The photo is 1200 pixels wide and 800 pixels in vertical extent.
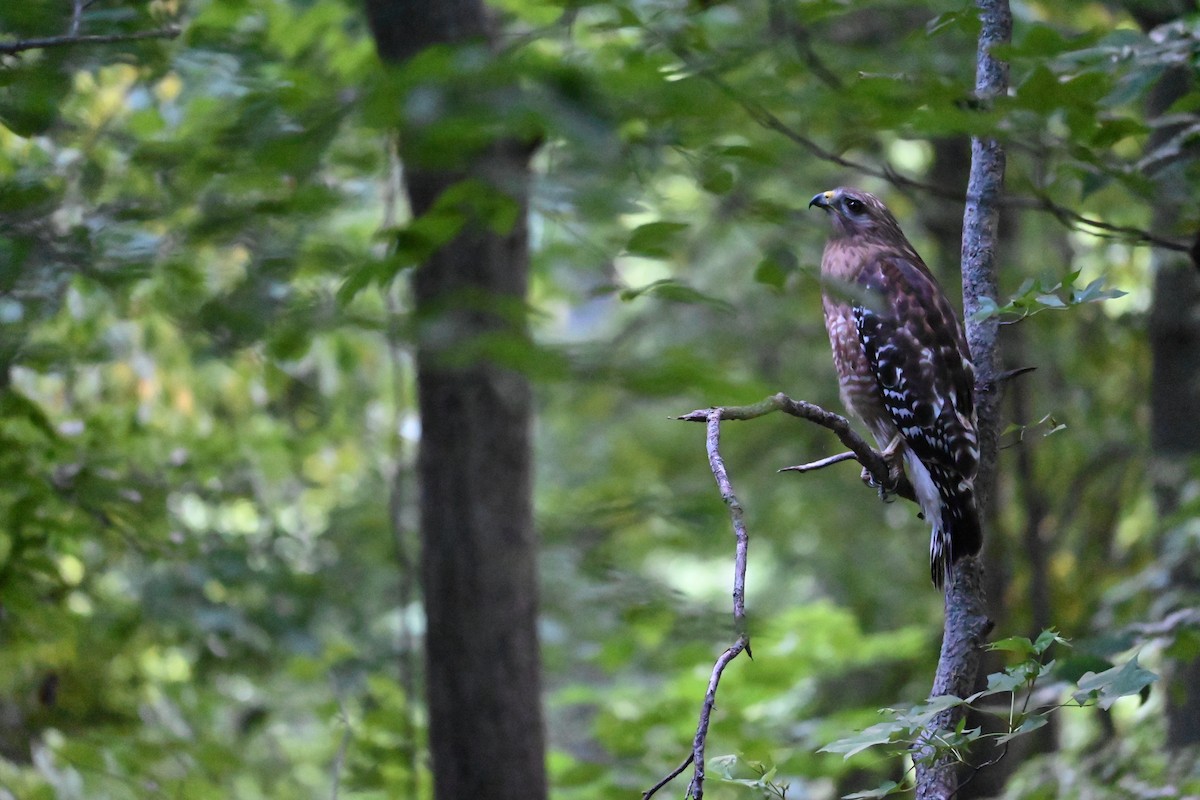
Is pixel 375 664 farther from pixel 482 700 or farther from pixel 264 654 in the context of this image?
pixel 482 700

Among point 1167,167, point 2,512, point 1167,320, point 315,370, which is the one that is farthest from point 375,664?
point 1167,320

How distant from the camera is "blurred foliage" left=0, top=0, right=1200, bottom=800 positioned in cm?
188

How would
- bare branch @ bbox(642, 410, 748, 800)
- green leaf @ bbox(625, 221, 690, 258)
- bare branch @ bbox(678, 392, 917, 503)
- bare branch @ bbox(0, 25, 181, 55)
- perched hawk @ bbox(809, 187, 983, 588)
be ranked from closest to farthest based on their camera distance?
bare branch @ bbox(642, 410, 748, 800) → bare branch @ bbox(678, 392, 917, 503) → bare branch @ bbox(0, 25, 181, 55) → green leaf @ bbox(625, 221, 690, 258) → perched hawk @ bbox(809, 187, 983, 588)

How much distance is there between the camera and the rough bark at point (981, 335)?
183cm

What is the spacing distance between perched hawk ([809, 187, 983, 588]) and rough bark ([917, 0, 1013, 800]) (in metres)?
0.66

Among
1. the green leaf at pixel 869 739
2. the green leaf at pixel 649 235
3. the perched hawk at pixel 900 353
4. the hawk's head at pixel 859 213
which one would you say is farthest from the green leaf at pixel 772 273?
the hawk's head at pixel 859 213

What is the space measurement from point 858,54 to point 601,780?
275 cm

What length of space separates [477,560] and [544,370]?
1.89 meters

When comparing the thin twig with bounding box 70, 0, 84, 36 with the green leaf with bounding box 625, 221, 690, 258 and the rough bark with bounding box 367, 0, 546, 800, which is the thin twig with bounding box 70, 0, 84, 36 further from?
the rough bark with bounding box 367, 0, 546, 800

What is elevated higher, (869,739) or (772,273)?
→ (772,273)

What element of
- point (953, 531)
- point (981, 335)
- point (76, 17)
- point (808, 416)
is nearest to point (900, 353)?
point (953, 531)

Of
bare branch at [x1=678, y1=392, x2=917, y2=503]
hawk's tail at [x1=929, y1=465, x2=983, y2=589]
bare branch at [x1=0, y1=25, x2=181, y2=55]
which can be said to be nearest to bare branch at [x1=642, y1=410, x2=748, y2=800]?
bare branch at [x1=678, y1=392, x2=917, y2=503]

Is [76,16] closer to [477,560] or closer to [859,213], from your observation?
[477,560]

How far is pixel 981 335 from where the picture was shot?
6.39ft
